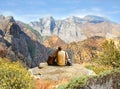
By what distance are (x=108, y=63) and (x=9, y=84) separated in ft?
187

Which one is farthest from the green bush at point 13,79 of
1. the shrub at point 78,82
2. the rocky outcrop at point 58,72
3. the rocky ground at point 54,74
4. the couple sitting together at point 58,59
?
the couple sitting together at point 58,59

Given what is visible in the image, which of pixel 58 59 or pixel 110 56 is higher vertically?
pixel 58 59

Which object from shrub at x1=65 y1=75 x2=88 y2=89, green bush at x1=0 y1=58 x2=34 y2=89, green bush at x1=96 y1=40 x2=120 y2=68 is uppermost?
shrub at x1=65 y1=75 x2=88 y2=89

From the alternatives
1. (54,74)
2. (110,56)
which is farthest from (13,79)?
(110,56)

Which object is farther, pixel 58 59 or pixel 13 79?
pixel 58 59

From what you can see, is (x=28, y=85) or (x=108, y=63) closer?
(x=28, y=85)

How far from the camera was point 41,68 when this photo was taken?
32.4 m

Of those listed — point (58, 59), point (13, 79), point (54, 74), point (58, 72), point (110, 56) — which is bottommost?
point (110, 56)

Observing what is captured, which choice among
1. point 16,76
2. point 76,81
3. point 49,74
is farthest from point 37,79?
point 76,81

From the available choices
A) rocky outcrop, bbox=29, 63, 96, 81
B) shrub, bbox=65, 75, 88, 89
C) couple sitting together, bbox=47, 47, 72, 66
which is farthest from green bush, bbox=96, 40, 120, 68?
shrub, bbox=65, 75, 88, 89

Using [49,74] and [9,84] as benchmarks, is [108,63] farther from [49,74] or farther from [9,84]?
[9,84]

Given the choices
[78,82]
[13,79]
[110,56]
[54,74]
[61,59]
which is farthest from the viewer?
[110,56]

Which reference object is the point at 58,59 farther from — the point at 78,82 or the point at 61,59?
the point at 78,82

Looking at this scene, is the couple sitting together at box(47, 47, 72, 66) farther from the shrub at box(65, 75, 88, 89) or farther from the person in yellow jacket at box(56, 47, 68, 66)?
the shrub at box(65, 75, 88, 89)
